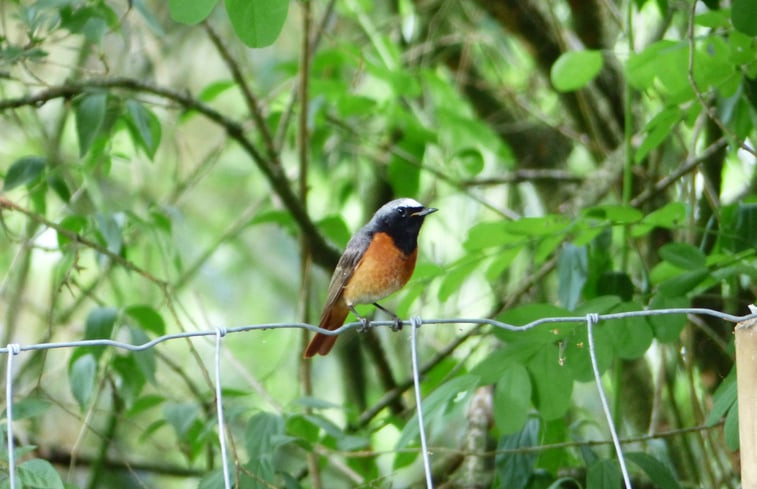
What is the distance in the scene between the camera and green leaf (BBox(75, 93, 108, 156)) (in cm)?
365

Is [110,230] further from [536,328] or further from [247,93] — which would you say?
[536,328]

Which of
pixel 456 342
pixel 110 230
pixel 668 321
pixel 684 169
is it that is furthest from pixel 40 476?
pixel 684 169

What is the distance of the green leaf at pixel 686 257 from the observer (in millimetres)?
3311

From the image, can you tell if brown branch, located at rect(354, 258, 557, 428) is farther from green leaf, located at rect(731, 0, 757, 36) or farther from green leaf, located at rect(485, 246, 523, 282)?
green leaf, located at rect(731, 0, 757, 36)

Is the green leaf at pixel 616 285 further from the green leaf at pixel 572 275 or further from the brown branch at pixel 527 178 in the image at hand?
the brown branch at pixel 527 178

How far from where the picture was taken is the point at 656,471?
323cm

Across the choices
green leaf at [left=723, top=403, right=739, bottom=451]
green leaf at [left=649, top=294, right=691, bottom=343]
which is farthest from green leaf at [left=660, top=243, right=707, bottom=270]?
green leaf at [left=723, top=403, right=739, bottom=451]

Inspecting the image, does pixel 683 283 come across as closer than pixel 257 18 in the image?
No

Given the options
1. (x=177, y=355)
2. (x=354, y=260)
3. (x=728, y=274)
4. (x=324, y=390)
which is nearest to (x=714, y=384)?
(x=728, y=274)

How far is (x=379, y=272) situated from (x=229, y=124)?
106 cm

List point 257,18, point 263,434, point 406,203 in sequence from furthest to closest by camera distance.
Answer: point 406,203
point 263,434
point 257,18

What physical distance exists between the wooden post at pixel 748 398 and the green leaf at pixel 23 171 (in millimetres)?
2675

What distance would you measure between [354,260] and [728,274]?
5.52 ft

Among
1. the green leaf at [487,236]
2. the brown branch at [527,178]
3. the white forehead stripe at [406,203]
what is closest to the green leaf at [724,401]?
the green leaf at [487,236]
